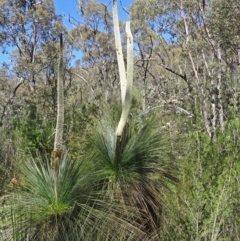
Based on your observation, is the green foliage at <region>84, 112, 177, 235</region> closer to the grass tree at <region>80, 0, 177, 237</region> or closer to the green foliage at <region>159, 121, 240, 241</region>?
the grass tree at <region>80, 0, 177, 237</region>

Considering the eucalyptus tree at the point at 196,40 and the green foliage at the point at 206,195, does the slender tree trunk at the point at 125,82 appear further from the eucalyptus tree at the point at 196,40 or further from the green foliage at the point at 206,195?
the eucalyptus tree at the point at 196,40

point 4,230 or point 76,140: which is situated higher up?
point 76,140

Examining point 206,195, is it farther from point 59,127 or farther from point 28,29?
point 28,29

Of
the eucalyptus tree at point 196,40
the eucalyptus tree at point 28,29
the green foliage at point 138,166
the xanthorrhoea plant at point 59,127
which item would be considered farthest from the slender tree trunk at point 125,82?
the eucalyptus tree at point 28,29

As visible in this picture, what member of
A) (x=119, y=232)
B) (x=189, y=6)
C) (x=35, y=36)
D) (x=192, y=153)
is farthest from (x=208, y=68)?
(x=119, y=232)

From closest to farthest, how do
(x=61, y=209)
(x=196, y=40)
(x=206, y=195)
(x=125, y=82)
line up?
1. (x=61, y=209)
2. (x=206, y=195)
3. (x=125, y=82)
4. (x=196, y=40)

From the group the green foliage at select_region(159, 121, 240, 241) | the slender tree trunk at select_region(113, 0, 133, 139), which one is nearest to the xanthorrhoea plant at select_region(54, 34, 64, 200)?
the slender tree trunk at select_region(113, 0, 133, 139)

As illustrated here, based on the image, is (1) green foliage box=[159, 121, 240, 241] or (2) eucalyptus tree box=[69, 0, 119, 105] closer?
(1) green foliage box=[159, 121, 240, 241]

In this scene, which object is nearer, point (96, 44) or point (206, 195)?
point (206, 195)

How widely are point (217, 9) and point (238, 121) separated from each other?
8.05 m

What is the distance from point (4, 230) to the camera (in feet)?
8.64

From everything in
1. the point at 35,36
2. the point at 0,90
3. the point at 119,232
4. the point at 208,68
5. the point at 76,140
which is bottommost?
the point at 119,232

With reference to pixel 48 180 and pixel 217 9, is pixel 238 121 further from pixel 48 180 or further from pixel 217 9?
pixel 217 9

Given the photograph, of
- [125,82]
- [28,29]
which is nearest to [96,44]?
[28,29]
